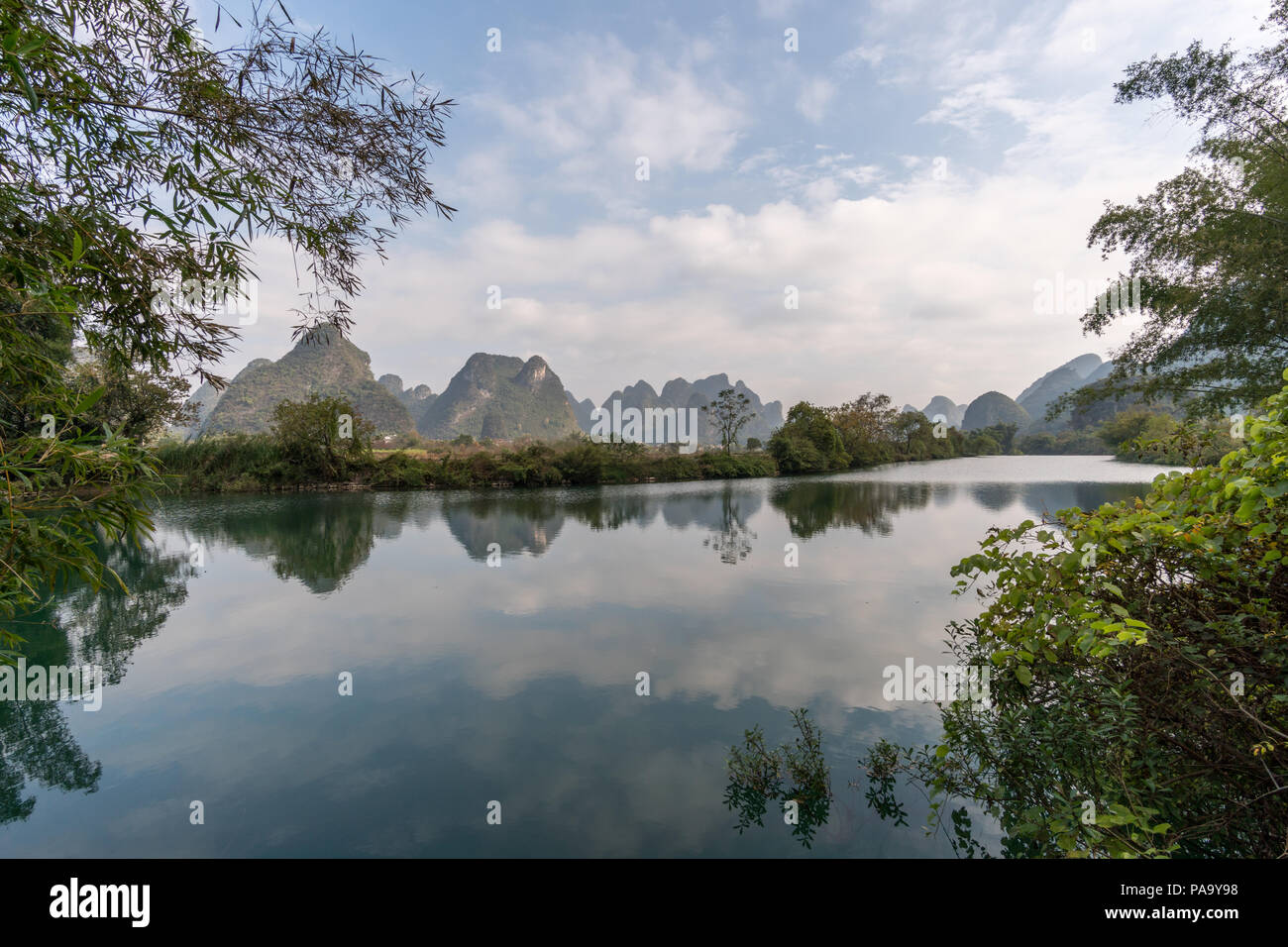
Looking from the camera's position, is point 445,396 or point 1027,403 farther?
point 1027,403

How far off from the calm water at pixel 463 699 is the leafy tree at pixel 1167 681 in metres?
1.12

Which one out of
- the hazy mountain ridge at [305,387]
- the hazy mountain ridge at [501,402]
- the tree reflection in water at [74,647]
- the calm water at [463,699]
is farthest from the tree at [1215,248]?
the hazy mountain ridge at [501,402]

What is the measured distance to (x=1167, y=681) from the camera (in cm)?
247

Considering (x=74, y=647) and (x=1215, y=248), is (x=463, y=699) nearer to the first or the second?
(x=74, y=647)

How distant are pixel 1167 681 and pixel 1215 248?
1225 cm

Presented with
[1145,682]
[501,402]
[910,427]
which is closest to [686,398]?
[501,402]

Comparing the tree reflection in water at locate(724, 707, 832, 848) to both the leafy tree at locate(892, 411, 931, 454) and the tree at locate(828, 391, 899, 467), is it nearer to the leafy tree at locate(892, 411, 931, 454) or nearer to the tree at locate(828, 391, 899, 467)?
the tree at locate(828, 391, 899, 467)

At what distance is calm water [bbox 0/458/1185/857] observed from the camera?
11.9 feet

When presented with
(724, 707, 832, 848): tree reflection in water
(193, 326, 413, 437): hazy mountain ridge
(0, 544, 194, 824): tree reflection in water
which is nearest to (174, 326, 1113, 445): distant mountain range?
(193, 326, 413, 437): hazy mountain ridge

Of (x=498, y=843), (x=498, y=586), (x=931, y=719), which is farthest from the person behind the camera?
(x=498, y=586)

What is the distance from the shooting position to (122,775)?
4246 mm
